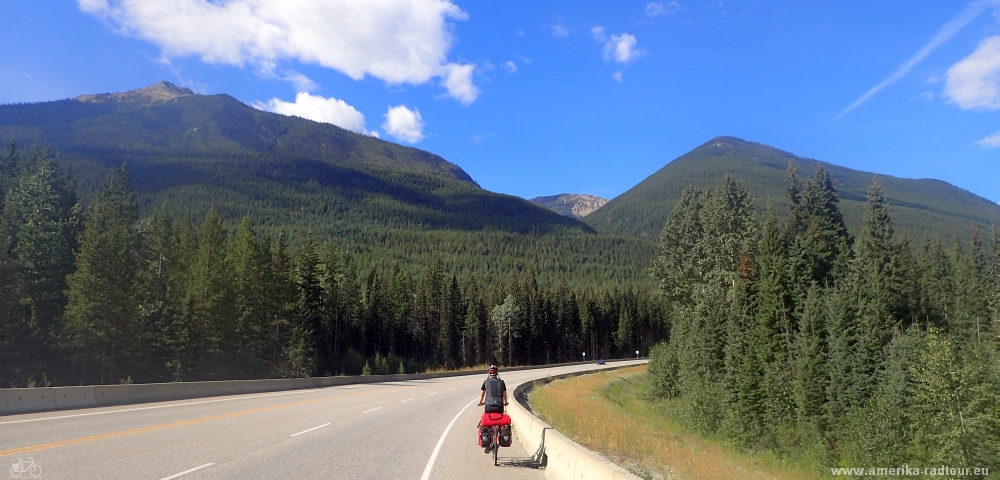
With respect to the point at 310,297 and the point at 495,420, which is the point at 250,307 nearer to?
the point at 310,297

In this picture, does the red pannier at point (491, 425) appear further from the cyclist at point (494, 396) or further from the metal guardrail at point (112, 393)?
the metal guardrail at point (112, 393)

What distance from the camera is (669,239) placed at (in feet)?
164

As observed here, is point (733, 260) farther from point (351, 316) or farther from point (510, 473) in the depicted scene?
point (351, 316)

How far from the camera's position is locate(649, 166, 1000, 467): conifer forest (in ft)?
91.0

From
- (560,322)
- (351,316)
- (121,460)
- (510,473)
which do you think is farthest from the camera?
(560,322)

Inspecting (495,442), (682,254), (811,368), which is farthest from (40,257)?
(811,368)

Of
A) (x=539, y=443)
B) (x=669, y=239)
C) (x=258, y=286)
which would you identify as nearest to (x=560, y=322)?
(x=669, y=239)

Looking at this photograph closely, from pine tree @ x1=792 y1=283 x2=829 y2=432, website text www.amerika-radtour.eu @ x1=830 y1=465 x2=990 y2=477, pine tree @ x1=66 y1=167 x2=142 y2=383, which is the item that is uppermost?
pine tree @ x1=66 y1=167 x2=142 y2=383

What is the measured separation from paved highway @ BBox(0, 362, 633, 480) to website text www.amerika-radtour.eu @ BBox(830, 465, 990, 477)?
17.3 metres

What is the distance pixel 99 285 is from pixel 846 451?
4465 cm

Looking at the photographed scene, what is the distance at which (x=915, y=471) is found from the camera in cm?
2611

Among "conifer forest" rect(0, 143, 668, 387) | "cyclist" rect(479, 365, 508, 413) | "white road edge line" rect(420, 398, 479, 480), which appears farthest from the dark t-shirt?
"conifer forest" rect(0, 143, 668, 387)

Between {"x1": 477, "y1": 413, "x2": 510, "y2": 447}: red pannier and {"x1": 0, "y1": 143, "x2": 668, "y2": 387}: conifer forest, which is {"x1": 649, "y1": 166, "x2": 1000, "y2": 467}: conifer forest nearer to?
{"x1": 477, "y1": 413, "x2": 510, "y2": 447}: red pannier

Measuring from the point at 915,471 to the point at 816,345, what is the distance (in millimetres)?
10986
